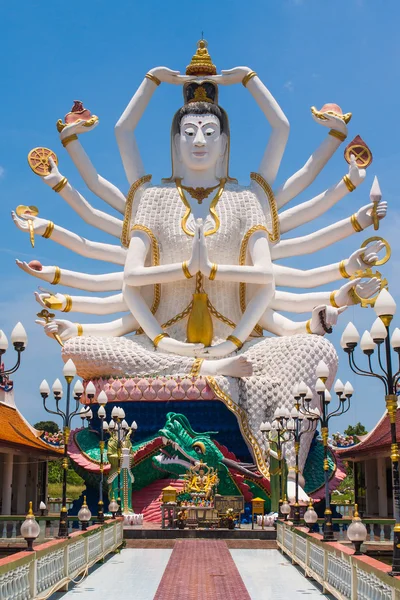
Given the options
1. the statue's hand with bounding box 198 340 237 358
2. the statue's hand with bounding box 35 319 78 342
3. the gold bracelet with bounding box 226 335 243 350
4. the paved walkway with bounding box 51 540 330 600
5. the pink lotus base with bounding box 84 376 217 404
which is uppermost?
the statue's hand with bounding box 35 319 78 342

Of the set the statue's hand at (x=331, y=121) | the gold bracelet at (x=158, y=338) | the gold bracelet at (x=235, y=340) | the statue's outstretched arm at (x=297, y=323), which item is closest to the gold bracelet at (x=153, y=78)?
the statue's hand at (x=331, y=121)

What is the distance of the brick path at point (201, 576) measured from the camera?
9.01 m

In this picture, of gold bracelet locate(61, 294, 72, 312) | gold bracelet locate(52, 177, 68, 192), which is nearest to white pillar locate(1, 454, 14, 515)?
gold bracelet locate(61, 294, 72, 312)

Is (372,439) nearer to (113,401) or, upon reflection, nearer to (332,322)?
(332,322)

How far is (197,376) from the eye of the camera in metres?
20.9

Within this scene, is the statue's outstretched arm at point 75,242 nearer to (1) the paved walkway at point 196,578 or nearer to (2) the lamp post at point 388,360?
(1) the paved walkway at point 196,578

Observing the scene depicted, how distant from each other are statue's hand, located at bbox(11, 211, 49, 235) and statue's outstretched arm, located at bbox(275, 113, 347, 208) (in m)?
6.43

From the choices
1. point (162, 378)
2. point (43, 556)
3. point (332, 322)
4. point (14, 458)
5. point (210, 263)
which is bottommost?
point (43, 556)

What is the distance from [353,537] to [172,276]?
46.8 feet

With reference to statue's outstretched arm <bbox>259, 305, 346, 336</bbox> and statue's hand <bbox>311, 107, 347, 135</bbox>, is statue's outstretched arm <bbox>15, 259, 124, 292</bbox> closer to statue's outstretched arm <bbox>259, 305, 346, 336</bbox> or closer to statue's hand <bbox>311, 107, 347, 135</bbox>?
statue's outstretched arm <bbox>259, 305, 346, 336</bbox>

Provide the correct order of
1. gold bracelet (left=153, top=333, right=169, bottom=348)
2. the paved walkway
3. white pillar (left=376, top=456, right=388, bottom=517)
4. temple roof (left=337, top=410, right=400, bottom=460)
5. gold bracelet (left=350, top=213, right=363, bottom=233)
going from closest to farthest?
the paved walkway
temple roof (left=337, top=410, right=400, bottom=460)
gold bracelet (left=153, top=333, right=169, bottom=348)
white pillar (left=376, top=456, right=388, bottom=517)
gold bracelet (left=350, top=213, right=363, bottom=233)

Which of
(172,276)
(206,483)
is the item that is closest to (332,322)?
(172,276)

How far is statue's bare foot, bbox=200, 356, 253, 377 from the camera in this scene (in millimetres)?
20656

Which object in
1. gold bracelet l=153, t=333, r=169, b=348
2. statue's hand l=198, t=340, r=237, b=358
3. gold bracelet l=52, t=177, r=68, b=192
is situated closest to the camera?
statue's hand l=198, t=340, r=237, b=358
